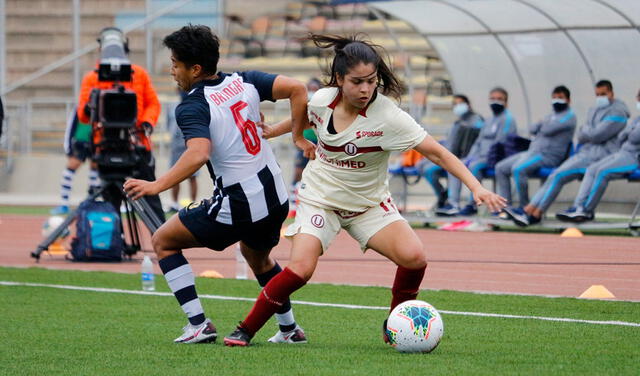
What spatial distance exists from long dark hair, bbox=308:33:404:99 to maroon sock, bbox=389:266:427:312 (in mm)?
1022

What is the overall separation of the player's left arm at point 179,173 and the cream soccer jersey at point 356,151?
28.3 inches

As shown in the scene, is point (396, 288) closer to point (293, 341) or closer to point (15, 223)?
point (293, 341)

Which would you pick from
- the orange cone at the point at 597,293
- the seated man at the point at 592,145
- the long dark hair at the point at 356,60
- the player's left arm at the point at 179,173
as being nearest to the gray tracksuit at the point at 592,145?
the seated man at the point at 592,145

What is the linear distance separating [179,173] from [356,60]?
1157mm

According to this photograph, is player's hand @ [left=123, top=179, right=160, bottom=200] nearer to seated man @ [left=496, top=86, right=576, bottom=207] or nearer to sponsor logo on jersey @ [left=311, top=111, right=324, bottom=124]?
sponsor logo on jersey @ [left=311, top=111, right=324, bottom=124]

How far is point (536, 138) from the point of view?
1778 cm

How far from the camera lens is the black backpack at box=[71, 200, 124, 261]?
12938 millimetres

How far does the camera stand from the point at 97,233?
13.0 m

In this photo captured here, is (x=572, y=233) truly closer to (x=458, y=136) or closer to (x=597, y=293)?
(x=458, y=136)

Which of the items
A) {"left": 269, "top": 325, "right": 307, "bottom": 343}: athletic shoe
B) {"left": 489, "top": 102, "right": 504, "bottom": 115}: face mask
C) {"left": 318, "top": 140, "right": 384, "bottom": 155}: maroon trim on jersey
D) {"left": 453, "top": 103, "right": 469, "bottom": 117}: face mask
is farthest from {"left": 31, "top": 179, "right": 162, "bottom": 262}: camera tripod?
{"left": 453, "top": 103, "right": 469, "bottom": 117}: face mask

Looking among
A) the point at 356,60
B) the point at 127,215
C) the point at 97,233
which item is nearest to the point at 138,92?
the point at 127,215

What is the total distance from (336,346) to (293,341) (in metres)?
0.33

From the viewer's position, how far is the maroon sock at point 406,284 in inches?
286

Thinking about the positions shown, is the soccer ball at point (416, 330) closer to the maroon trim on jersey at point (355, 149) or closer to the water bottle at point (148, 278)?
the maroon trim on jersey at point (355, 149)
